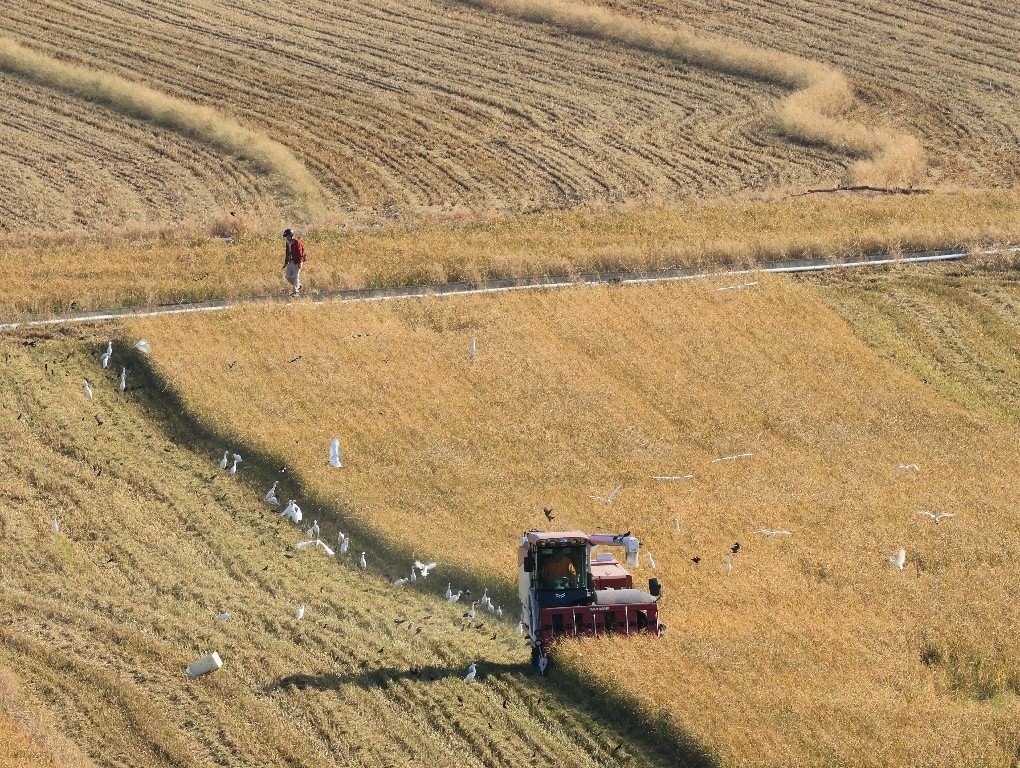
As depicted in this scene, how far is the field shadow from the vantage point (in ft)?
77.7

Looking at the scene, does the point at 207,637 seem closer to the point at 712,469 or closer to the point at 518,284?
the point at 712,469

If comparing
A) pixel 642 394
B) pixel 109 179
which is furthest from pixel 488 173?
pixel 642 394

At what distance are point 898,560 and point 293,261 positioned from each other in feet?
53.7

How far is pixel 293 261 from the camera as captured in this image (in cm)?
4119

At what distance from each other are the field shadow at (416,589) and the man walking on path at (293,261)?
16.9 ft

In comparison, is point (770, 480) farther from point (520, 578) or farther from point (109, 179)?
point (109, 179)

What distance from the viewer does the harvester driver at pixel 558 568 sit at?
2605 cm

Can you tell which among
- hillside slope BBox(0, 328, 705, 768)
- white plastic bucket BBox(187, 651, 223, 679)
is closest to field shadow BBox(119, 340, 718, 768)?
hillside slope BBox(0, 328, 705, 768)

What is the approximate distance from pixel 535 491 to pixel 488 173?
2709 cm

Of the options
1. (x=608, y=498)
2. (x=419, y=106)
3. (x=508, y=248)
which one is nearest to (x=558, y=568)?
(x=608, y=498)

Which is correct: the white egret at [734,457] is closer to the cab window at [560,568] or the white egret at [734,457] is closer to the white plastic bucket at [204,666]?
the cab window at [560,568]

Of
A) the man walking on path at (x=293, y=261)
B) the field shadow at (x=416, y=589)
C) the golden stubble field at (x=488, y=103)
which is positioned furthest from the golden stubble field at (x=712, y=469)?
the golden stubble field at (x=488, y=103)

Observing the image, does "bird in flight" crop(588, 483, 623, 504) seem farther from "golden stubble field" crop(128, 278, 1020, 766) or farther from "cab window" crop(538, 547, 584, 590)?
"cab window" crop(538, 547, 584, 590)

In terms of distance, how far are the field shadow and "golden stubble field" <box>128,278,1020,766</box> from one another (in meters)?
0.23
